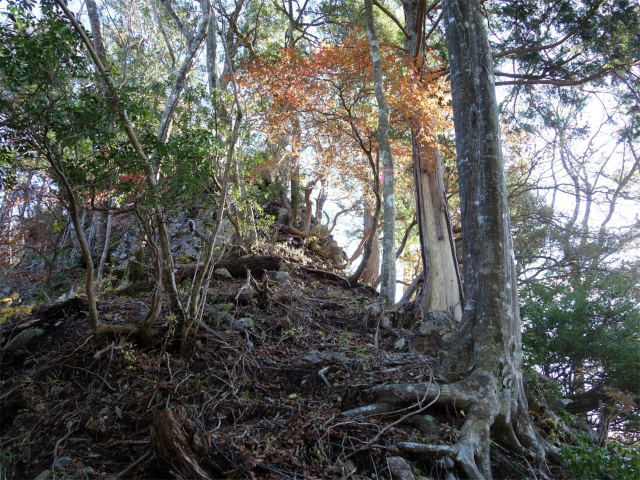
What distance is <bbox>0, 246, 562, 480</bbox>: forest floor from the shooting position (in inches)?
122

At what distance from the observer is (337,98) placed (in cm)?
1014

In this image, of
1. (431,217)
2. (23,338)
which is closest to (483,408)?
(23,338)

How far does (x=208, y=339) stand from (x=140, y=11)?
15.8 meters

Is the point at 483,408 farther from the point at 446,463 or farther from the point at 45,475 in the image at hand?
the point at 45,475

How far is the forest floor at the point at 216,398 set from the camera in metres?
3.10

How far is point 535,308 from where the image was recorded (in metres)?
8.28

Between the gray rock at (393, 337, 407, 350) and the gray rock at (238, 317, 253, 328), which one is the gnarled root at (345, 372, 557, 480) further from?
the gray rock at (238, 317, 253, 328)

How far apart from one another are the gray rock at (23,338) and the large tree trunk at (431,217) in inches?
254

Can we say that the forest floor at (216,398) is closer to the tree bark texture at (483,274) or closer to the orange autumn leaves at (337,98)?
the tree bark texture at (483,274)

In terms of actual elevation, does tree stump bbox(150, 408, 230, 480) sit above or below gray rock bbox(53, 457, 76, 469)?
above

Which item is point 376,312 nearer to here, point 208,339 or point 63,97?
point 208,339

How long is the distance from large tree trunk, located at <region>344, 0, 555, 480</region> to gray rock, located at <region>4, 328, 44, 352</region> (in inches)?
182

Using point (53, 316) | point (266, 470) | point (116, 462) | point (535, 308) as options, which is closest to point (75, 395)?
point (116, 462)

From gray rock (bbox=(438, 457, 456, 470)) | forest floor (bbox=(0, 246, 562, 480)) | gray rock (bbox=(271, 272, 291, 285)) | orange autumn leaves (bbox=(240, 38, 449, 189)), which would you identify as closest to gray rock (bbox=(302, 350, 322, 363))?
forest floor (bbox=(0, 246, 562, 480))
